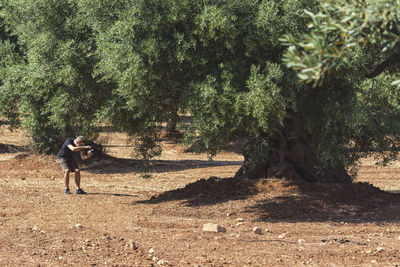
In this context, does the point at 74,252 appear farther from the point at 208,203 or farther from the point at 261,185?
the point at 261,185

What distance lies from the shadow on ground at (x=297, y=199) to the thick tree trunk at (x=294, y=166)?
12.2 inches

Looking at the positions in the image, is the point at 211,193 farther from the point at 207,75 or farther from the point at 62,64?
the point at 62,64

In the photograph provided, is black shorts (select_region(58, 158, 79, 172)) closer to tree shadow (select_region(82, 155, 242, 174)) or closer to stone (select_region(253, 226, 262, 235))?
tree shadow (select_region(82, 155, 242, 174))

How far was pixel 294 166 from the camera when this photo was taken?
13.0 metres

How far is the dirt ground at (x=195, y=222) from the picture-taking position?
7.75 meters

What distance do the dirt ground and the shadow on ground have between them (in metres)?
0.02

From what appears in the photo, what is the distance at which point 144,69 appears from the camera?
10.2 m

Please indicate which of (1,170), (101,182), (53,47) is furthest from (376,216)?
(1,170)

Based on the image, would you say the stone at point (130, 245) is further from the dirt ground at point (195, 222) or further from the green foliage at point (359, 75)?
the green foliage at point (359, 75)

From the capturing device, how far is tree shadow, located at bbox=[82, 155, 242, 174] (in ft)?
63.9

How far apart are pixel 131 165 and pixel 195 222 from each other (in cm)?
994

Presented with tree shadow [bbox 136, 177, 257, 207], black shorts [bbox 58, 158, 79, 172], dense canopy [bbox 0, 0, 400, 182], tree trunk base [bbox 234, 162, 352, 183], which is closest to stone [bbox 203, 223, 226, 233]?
dense canopy [bbox 0, 0, 400, 182]

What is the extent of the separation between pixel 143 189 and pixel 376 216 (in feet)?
22.4

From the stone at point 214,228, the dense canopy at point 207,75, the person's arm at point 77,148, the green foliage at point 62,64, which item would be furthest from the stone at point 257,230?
the person's arm at point 77,148
